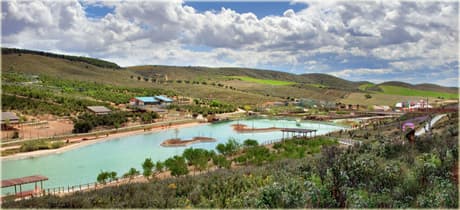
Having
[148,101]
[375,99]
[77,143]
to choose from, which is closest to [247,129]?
[148,101]

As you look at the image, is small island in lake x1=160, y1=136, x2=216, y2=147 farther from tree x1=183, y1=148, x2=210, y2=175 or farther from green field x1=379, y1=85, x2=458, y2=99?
green field x1=379, y1=85, x2=458, y2=99

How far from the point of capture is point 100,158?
2881 cm

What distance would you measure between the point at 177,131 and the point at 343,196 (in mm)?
37530

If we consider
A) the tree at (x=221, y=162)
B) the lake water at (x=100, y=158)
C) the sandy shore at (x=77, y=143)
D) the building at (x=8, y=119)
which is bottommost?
the lake water at (x=100, y=158)

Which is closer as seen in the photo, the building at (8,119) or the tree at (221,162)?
the tree at (221,162)

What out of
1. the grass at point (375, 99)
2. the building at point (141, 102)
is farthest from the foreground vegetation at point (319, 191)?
the grass at point (375, 99)

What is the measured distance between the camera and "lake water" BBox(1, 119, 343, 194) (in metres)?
23.1

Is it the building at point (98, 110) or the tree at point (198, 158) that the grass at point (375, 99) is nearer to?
the building at point (98, 110)

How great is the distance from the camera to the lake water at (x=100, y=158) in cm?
2314

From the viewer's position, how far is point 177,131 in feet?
149

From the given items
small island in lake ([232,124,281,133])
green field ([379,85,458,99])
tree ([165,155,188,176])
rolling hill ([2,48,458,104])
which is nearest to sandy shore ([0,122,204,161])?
small island in lake ([232,124,281,133])

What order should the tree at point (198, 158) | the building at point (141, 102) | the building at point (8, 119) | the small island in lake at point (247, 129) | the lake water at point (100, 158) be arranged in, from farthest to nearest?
the building at point (141, 102)
the small island in lake at point (247, 129)
the building at point (8, 119)
the lake water at point (100, 158)
the tree at point (198, 158)

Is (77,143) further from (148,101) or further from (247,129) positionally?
(148,101)

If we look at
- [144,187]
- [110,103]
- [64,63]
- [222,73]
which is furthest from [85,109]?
[222,73]
